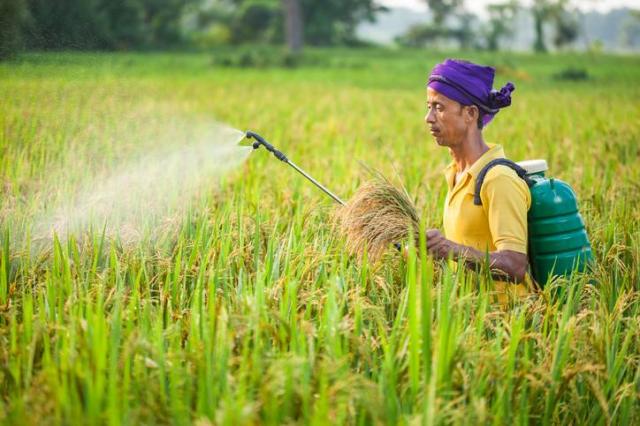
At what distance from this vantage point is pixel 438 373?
184 cm

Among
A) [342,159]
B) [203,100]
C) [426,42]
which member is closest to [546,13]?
[426,42]

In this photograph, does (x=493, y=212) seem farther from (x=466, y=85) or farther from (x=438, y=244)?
(x=466, y=85)

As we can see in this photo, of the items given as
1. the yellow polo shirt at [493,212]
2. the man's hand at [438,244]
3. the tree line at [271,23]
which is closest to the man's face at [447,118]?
the yellow polo shirt at [493,212]

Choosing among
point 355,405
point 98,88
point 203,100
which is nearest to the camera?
point 355,405

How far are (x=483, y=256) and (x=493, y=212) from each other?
17 cm

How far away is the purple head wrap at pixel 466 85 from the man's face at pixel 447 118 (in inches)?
1.0

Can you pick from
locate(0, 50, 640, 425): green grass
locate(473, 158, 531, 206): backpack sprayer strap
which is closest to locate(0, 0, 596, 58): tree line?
locate(0, 50, 640, 425): green grass

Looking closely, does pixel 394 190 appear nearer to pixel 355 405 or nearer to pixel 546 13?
pixel 355 405

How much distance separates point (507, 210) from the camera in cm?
254

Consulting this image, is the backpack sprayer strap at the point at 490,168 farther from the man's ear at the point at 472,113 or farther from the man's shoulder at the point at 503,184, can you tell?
the man's ear at the point at 472,113

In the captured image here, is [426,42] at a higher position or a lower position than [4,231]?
higher

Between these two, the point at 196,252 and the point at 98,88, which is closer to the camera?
the point at 196,252

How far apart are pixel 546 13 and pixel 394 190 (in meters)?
66.8

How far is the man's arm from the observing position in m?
2.53
